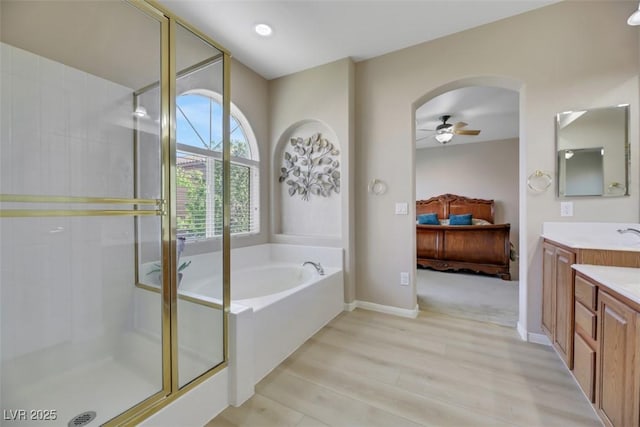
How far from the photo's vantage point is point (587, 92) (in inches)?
79.6

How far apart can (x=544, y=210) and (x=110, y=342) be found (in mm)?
3439

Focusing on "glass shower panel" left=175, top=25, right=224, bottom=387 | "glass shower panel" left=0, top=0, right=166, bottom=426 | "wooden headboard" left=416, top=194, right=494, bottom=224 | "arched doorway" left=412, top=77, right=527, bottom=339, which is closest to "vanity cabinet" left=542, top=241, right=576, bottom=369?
"arched doorway" left=412, top=77, right=527, bottom=339

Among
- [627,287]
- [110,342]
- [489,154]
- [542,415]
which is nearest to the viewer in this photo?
[627,287]

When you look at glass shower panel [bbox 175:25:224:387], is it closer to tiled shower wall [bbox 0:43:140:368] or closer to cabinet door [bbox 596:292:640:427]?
tiled shower wall [bbox 0:43:140:368]

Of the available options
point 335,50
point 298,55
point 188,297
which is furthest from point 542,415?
point 298,55

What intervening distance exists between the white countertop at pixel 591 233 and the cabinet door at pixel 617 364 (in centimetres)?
72

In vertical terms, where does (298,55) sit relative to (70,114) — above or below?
above

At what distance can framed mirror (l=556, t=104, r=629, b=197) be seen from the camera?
195 centimetres

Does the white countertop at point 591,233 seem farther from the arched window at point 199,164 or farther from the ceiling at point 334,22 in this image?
the arched window at point 199,164

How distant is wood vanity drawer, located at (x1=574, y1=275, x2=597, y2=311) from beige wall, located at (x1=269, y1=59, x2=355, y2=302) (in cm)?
184

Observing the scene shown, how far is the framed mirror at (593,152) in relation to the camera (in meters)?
1.95

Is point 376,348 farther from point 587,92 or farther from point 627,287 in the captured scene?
point 587,92

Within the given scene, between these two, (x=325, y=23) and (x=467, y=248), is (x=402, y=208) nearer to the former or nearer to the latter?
(x=325, y=23)

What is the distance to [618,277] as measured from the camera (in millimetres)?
1260
